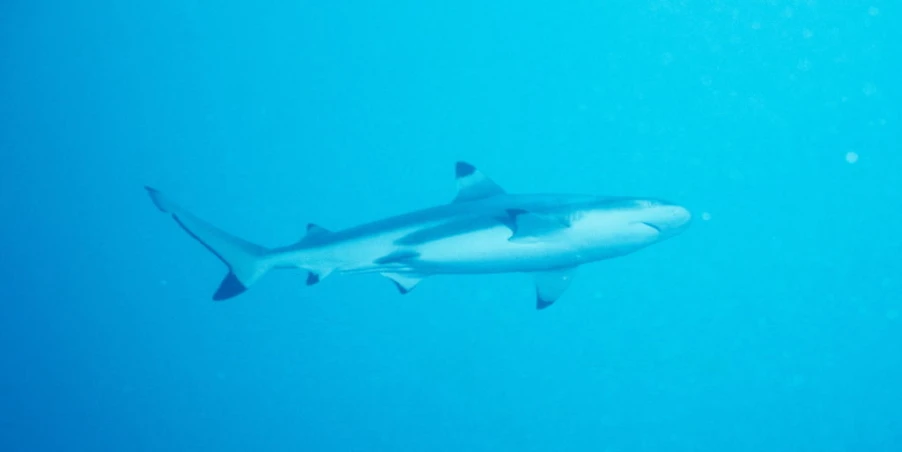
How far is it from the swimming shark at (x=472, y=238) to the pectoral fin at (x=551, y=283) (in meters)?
0.04

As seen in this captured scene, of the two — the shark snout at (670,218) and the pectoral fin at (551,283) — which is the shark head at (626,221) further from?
the pectoral fin at (551,283)

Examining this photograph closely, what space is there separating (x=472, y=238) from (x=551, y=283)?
4.19 ft

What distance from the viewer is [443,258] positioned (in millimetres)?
4742

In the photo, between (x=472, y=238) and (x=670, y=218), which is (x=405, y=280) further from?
(x=670, y=218)

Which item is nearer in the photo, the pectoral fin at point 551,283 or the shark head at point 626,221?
the shark head at point 626,221

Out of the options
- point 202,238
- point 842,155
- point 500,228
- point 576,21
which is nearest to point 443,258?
point 500,228

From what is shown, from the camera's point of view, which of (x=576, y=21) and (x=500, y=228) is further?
(x=576, y=21)

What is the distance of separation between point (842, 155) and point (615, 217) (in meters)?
18.9

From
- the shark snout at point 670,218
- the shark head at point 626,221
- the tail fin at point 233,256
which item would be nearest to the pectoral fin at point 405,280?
the tail fin at point 233,256

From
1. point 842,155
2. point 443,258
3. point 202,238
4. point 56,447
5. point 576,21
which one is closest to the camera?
point 443,258

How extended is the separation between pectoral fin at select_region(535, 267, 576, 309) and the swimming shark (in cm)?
4

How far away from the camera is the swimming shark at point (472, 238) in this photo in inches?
176

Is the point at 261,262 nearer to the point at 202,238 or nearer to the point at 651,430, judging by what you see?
the point at 202,238

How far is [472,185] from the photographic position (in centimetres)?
525
